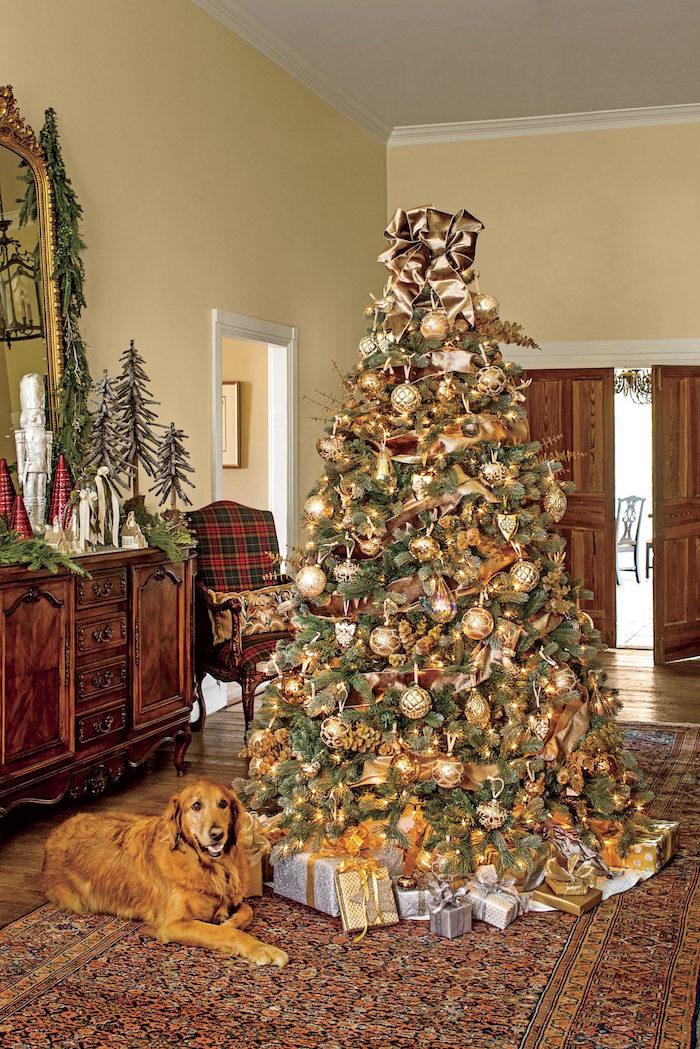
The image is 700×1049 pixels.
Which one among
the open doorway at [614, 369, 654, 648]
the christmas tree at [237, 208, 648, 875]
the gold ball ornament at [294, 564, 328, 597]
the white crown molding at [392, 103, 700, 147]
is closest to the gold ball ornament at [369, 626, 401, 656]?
the christmas tree at [237, 208, 648, 875]

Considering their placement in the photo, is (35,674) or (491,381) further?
(35,674)

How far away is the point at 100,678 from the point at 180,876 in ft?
4.18

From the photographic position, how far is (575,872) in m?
3.57

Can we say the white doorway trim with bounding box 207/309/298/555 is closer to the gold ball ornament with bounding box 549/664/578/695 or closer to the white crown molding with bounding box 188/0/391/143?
the white crown molding with bounding box 188/0/391/143

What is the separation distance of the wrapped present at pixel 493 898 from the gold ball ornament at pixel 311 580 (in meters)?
1.07

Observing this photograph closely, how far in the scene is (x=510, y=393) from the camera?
3869 millimetres

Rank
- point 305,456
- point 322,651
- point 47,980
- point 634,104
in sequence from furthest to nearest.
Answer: point 634,104 → point 305,456 → point 322,651 → point 47,980

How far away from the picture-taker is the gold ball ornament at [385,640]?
11.8ft

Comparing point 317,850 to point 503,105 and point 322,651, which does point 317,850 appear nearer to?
point 322,651

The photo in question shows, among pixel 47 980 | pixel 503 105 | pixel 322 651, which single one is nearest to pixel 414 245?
pixel 322 651

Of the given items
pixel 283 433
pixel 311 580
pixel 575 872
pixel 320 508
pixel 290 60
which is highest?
pixel 290 60

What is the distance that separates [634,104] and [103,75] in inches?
179

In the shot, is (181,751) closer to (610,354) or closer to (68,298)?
(68,298)

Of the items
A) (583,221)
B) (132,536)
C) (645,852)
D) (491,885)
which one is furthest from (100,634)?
(583,221)
